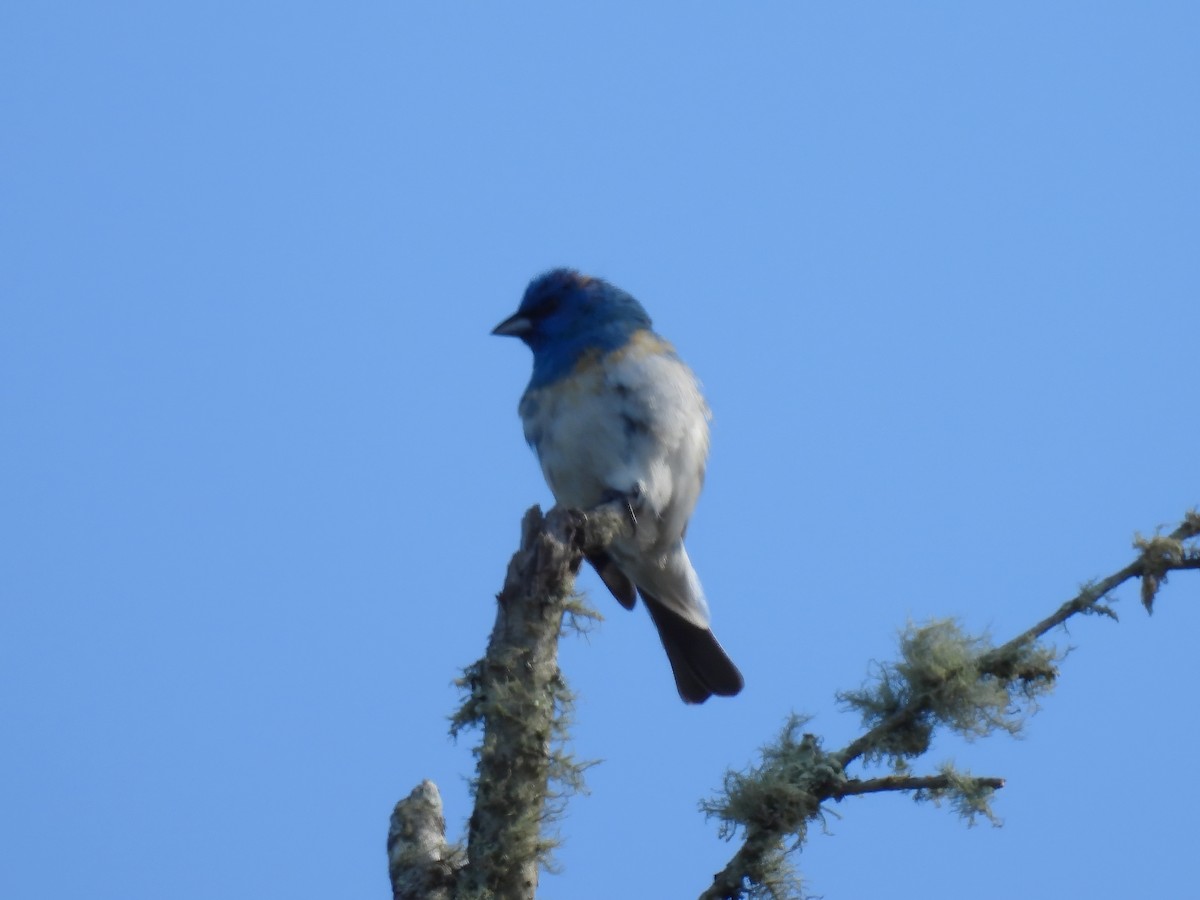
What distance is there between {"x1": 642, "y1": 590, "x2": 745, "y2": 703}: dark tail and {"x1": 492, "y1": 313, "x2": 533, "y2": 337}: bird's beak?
1.47 meters

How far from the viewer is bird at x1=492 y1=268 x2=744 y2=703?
688cm

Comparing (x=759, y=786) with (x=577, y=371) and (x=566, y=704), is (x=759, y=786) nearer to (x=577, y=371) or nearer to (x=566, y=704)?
(x=566, y=704)

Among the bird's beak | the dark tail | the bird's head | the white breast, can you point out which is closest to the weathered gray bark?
the white breast

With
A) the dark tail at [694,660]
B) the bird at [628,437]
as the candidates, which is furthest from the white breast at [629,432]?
the dark tail at [694,660]

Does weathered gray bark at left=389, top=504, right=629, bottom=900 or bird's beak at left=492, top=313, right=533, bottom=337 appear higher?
bird's beak at left=492, top=313, right=533, bottom=337

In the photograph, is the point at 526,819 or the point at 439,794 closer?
the point at 526,819

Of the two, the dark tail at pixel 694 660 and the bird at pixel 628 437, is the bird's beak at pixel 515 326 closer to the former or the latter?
the bird at pixel 628 437

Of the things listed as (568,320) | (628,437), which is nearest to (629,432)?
(628,437)

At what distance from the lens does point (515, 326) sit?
789 cm

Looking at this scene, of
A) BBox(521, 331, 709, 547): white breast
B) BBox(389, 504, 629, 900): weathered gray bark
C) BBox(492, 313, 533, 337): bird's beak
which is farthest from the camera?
BBox(492, 313, 533, 337): bird's beak

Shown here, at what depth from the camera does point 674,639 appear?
767cm

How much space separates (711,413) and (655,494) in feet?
2.40

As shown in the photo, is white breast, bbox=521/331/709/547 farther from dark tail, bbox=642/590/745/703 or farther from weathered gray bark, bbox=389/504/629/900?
weathered gray bark, bbox=389/504/629/900

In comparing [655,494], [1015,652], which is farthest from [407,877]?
[655,494]
